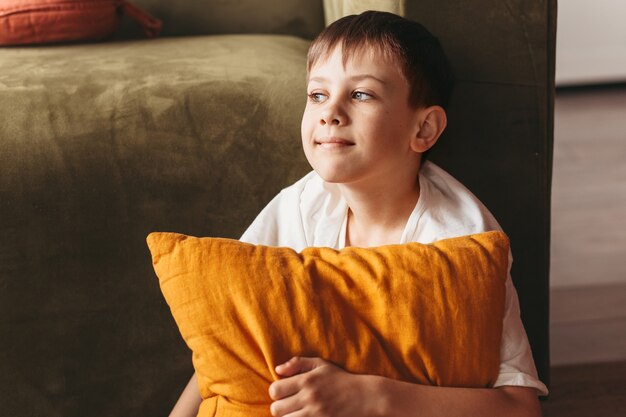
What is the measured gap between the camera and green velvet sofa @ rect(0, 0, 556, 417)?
1062 mm

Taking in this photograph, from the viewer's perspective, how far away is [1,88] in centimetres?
113

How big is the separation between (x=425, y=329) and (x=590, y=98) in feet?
7.54

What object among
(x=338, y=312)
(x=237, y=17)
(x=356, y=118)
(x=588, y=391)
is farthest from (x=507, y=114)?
(x=237, y=17)

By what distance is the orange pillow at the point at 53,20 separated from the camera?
1392 millimetres

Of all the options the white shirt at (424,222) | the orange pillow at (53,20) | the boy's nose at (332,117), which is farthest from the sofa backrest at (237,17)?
the boy's nose at (332,117)

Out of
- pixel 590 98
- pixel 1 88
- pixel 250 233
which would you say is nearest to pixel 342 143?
pixel 250 233

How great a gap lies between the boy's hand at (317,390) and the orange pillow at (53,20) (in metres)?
0.82

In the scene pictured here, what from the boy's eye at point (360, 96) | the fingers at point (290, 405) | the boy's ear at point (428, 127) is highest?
the boy's eye at point (360, 96)

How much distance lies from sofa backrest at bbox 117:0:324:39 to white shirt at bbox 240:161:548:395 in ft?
2.05

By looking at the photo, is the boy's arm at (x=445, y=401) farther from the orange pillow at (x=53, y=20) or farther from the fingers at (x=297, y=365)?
the orange pillow at (x=53, y=20)

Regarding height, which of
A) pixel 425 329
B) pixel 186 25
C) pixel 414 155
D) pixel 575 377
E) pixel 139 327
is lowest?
pixel 575 377

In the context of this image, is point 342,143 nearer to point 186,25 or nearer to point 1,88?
point 1,88

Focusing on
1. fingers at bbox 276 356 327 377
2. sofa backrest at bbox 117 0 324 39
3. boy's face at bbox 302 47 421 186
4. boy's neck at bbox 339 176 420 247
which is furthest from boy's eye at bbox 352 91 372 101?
sofa backrest at bbox 117 0 324 39

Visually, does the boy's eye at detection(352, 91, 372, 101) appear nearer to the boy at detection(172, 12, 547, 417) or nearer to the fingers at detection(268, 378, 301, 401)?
the boy at detection(172, 12, 547, 417)
